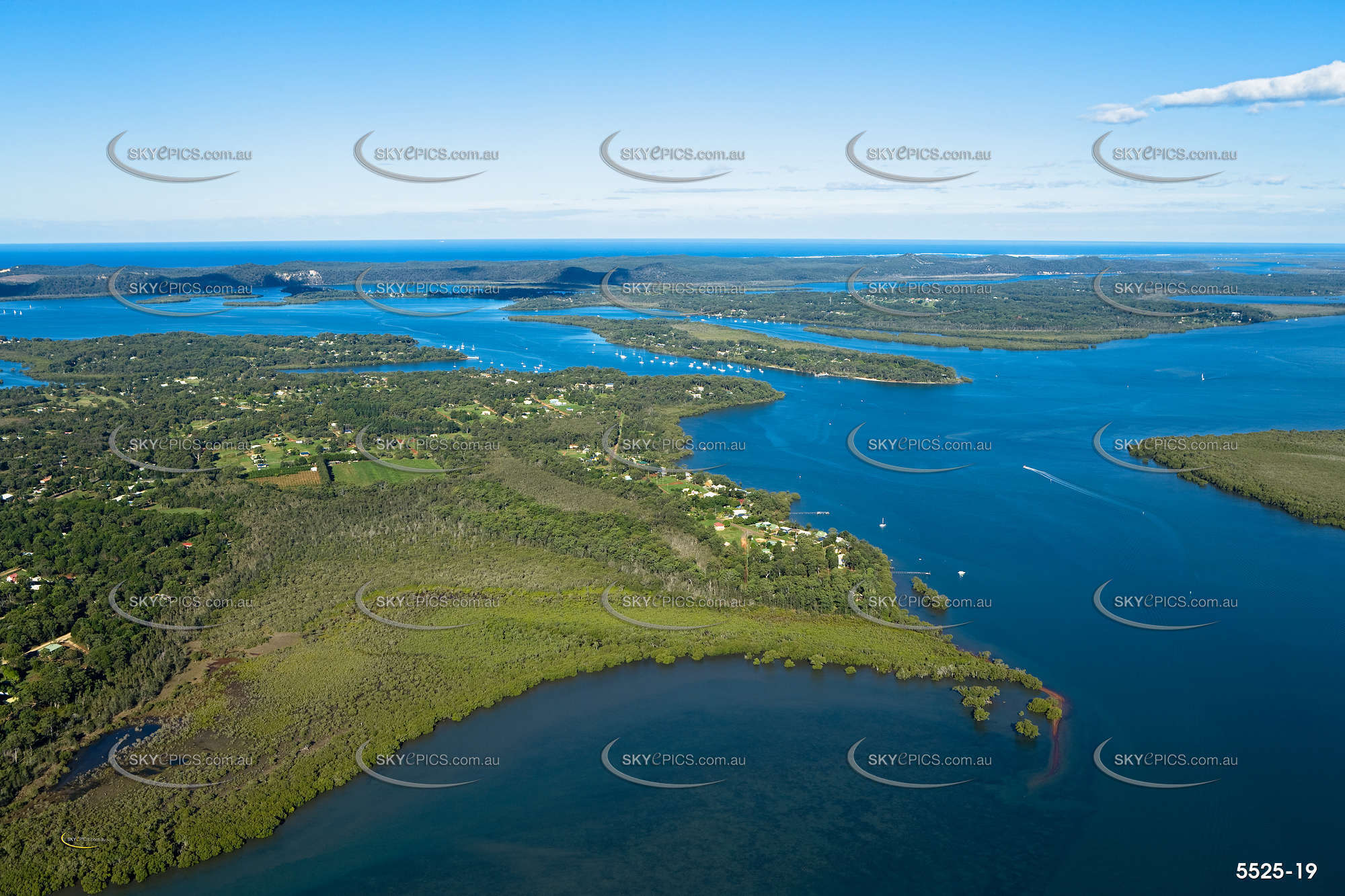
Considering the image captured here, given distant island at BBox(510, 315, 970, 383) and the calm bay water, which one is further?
distant island at BBox(510, 315, 970, 383)

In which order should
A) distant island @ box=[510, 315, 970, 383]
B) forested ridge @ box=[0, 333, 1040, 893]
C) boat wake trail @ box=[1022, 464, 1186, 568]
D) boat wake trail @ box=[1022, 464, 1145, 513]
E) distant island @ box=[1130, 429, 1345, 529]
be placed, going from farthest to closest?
distant island @ box=[510, 315, 970, 383] < boat wake trail @ box=[1022, 464, 1145, 513] < distant island @ box=[1130, 429, 1345, 529] < boat wake trail @ box=[1022, 464, 1186, 568] < forested ridge @ box=[0, 333, 1040, 893]

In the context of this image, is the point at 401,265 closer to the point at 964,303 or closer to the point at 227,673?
the point at 964,303

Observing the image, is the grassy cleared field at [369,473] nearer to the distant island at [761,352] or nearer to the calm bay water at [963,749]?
the calm bay water at [963,749]

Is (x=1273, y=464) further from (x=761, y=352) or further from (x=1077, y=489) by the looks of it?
(x=761, y=352)

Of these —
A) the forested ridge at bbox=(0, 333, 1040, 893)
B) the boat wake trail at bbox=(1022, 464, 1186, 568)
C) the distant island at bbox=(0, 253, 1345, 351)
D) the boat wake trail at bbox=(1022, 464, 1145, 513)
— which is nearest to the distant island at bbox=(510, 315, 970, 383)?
the distant island at bbox=(0, 253, 1345, 351)

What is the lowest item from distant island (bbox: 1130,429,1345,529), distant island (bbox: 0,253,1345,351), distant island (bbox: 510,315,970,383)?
distant island (bbox: 1130,429,1345,529)

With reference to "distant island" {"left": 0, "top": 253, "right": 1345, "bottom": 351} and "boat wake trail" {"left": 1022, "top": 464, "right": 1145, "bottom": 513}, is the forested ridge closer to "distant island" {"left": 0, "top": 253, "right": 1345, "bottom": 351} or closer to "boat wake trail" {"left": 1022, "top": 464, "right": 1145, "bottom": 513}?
"boat wake trail" {"left": 1022, "top": 464, "right": 1145, "bottom": 513}

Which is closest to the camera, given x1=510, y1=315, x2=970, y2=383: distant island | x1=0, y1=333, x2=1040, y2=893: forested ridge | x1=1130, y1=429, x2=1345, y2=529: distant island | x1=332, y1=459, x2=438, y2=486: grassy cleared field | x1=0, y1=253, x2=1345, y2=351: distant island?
x1=0, y1=333, x2=1040, y2=893: forested ridge

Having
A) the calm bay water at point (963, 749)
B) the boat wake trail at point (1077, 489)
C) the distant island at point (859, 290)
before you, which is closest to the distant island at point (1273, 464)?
the calm bay water at point (963, 749)
